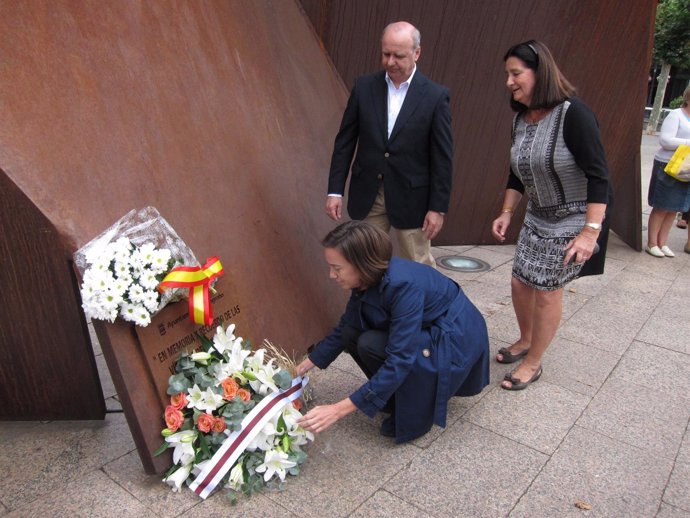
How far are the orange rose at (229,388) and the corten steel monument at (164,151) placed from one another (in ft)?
0.81

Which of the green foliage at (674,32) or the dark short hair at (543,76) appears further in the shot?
the green foliage at (674,32)

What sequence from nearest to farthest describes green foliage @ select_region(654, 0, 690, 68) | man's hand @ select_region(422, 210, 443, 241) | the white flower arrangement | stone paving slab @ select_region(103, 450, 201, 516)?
1. the white flower arrangement
2. stone paving slab @ select_region(103, 450, 201, 516)
3. man's hand @ select_region(422, 210, 443, 241)
4. green foliage @ select_region(654, 0, 690, 68)

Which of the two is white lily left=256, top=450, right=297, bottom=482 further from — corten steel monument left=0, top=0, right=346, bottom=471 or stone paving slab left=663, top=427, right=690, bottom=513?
stone paving slab left=663, top=427, right=690, bottom=513

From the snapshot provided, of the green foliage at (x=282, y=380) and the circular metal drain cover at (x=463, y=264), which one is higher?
the green foliage at (x=282, y=380)

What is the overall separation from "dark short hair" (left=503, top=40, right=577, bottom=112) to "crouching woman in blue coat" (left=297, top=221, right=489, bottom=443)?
0.94m

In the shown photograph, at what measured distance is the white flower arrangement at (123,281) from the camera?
2029 millimetres

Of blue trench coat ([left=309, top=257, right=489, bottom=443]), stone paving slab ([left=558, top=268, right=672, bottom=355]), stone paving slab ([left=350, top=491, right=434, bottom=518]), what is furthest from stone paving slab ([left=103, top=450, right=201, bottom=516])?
stone paving slab ([left=558, top=268, right=672, bottom=355])

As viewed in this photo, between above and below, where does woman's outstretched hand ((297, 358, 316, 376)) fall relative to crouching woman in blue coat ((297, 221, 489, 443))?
below

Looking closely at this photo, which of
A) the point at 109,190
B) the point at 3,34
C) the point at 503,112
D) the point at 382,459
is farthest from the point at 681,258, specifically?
the point at 3,34

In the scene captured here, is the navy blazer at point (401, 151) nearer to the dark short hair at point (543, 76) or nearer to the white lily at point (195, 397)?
the dark short hair at point (543, 76)

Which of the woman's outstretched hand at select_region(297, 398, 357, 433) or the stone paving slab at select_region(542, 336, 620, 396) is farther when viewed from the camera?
the stone paving slab at select_region(542, 336, 620, 396)

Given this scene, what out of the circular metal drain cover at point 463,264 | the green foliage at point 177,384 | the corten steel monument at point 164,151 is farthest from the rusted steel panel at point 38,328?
the circular metal drain cover at point 463,264

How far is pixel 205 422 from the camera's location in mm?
2203

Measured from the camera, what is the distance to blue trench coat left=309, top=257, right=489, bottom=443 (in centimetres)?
231
